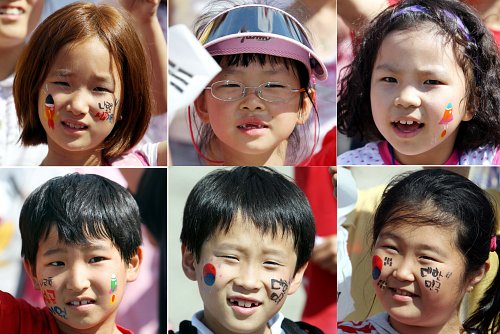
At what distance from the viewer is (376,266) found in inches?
89.2

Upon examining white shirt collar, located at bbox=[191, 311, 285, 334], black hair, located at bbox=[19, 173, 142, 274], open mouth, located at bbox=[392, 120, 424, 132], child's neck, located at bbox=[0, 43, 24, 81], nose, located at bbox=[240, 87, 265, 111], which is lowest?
white shirt collar, located at bbox=[191, 311, 285, 334]

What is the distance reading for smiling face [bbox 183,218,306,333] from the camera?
2.20m

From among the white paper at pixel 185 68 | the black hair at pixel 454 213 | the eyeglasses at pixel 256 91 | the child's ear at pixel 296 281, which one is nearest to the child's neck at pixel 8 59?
the white paper at pixel 185 68

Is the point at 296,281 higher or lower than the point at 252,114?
lower

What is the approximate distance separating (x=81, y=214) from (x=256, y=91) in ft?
1.67

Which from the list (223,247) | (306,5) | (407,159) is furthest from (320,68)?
(223,247)

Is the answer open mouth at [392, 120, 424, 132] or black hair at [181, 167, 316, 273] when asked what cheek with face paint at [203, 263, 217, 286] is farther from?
open mouth at [392, 120, 424, 132]

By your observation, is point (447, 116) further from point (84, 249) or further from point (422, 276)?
point (84, 249)

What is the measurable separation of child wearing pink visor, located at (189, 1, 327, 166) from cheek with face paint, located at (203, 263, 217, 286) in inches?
10.5

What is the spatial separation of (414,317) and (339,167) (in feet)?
1.34

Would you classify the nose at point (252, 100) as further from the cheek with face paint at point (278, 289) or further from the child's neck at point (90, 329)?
the child's neck at point (90, 329)

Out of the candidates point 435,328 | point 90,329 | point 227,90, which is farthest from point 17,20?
point 435,328

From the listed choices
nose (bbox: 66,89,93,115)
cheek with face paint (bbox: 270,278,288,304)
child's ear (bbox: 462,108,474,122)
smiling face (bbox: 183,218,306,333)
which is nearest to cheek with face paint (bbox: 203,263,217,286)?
smiling face (bbox: 183,218,306,333)

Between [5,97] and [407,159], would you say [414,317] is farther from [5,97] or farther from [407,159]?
[5,97]
